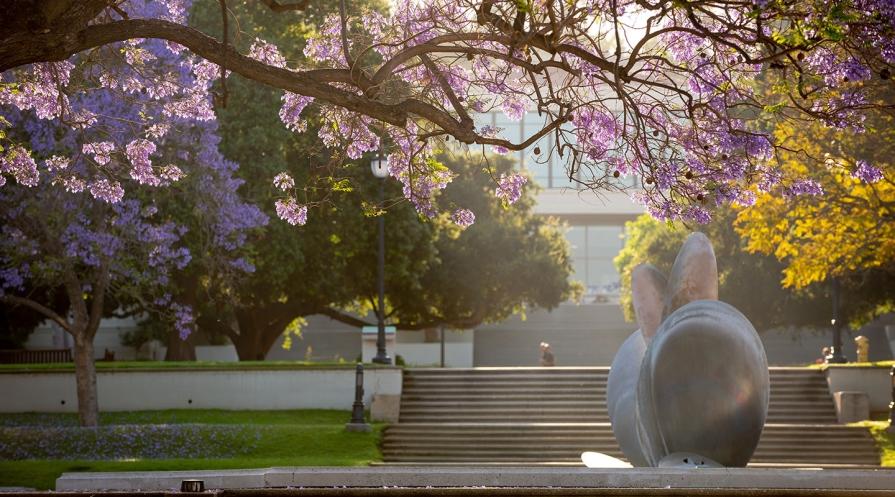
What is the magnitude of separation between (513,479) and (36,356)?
34.7 m

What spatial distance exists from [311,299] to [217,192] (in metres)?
13.1

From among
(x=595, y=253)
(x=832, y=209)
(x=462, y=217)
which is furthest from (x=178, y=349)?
(x=595, y=253)

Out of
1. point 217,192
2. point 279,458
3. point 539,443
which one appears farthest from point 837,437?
point 217,192

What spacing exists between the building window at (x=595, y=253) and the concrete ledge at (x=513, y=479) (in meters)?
62.0

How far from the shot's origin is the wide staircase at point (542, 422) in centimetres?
2480

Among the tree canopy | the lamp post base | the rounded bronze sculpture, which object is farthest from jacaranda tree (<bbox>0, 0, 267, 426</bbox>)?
the rounded bronze sculpture

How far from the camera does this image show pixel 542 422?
28.6 m

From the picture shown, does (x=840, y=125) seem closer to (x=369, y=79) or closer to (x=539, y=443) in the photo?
(x=369, y=79)

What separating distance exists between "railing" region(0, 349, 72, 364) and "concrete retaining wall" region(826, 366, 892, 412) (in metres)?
23.6

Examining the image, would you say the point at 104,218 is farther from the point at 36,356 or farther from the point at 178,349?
the point at 36,356

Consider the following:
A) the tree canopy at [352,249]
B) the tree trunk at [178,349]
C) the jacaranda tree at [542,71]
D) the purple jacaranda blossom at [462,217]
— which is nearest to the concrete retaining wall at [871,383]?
the tree canopy at [352,249]

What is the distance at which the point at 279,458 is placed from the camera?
22.5m

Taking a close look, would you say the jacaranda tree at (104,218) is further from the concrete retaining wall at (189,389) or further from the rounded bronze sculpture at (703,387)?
the rounded bronze sculpture at (703,387)

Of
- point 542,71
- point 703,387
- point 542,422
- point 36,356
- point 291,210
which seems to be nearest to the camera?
point 542,71
